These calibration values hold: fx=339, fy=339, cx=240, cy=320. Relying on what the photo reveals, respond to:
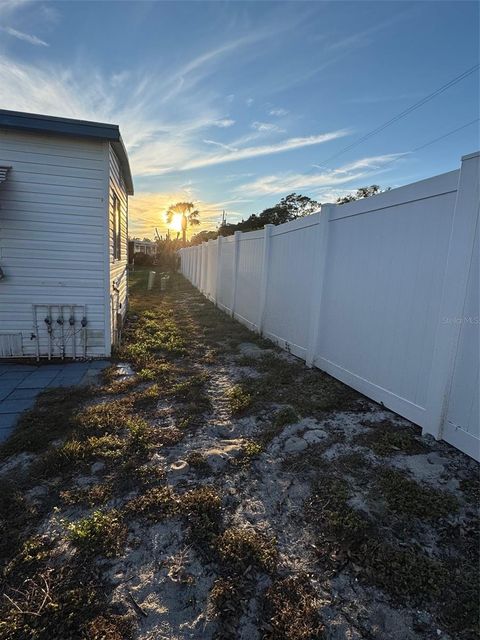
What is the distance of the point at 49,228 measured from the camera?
507 centimetres

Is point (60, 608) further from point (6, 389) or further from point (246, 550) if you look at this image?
point (6, 389)

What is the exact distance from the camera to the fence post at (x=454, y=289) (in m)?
2.55

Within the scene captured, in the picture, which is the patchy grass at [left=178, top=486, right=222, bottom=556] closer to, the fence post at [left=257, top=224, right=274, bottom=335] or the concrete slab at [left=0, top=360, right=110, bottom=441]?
the concrete slab at [left=0, top=360, right=110, bottom=441]

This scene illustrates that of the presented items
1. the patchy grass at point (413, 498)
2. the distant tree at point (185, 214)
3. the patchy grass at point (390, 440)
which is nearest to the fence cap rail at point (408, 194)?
the patchy grass at point (390, 440)

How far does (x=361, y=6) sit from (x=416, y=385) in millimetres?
6533

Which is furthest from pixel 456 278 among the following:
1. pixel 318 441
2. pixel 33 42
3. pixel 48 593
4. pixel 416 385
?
pixel 33 42

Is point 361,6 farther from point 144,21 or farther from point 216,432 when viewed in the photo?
point 216,432

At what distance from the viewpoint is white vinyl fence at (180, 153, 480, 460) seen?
2619 mm

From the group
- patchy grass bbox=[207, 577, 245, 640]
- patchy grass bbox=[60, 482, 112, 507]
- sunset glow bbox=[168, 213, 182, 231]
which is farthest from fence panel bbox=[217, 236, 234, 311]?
sunset glow bbox=[168, 213, 182, 231]

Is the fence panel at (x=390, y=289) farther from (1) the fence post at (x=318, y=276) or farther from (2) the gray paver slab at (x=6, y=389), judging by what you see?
(2) the gray paver slab at (x=6, y=389)

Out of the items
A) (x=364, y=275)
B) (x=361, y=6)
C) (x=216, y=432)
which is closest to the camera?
(x=216, y=432)

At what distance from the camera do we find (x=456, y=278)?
8.71 ft

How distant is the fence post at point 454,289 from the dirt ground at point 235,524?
1.36ft

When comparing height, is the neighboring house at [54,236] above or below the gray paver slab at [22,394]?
above
